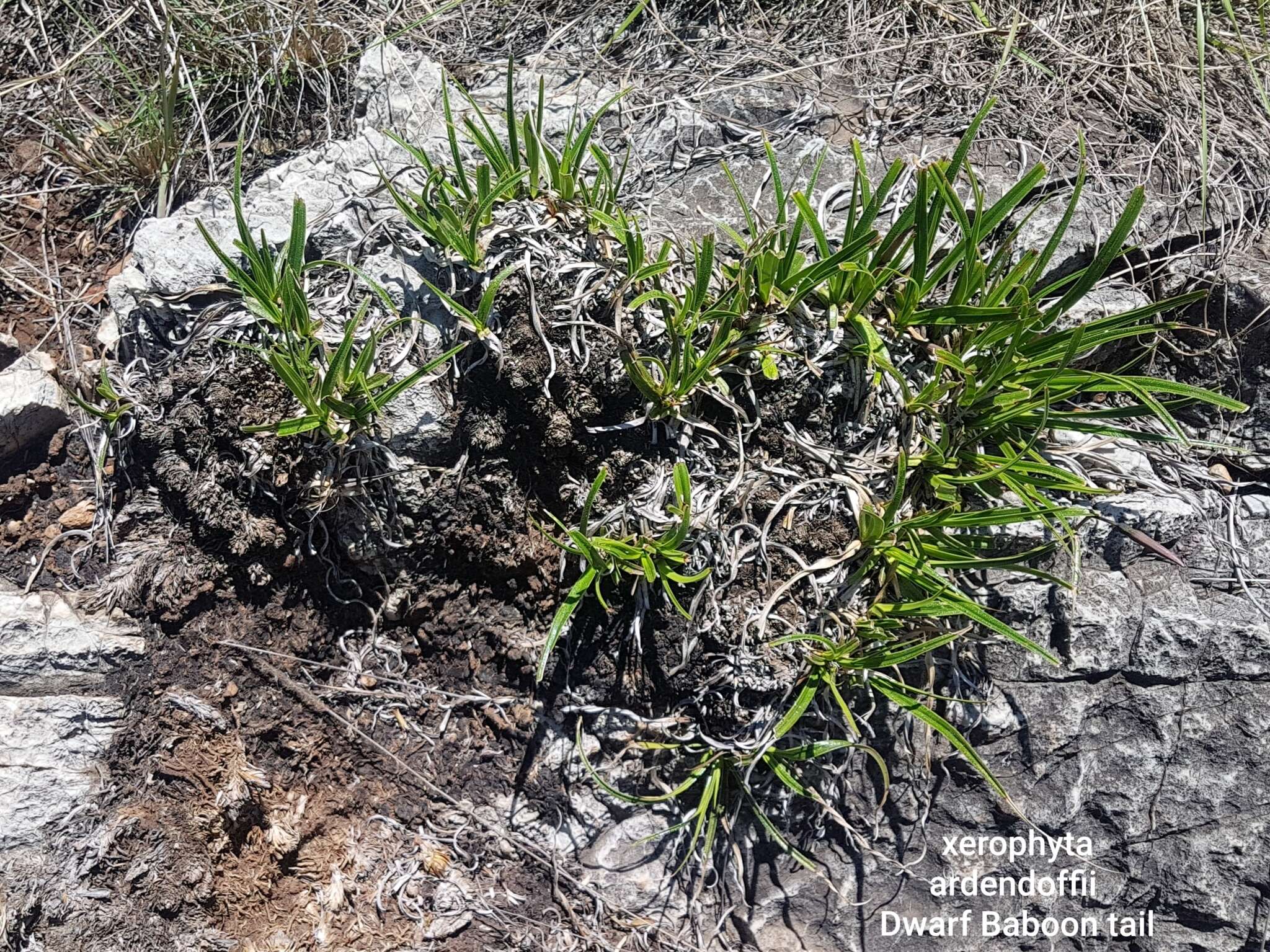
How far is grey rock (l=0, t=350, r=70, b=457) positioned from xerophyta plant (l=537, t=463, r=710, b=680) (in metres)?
1.32

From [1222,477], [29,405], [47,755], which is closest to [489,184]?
[29,405]

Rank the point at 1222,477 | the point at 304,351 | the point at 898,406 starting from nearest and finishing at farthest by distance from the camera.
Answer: the point at 304,351 → the point at 898,406 → the point at 1222,477

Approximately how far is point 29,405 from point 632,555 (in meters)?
1.58

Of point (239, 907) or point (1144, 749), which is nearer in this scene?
point (239, 907)

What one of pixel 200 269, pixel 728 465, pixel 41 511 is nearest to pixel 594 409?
pixel 728 465

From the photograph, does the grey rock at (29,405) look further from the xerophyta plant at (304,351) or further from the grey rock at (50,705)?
the xerophyta plant at (304,351)

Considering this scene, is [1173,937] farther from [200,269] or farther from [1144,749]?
[200,269]

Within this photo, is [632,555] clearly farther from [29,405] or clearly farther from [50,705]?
[29,405]

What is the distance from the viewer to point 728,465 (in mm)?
1969

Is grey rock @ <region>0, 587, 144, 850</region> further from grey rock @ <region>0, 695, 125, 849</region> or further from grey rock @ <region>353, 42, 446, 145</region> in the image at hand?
grey rock @ <region>353, 42, 446, 145</region>

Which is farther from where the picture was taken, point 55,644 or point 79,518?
point 79,518

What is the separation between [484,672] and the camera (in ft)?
6.81

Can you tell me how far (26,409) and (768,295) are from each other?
189 centimetres

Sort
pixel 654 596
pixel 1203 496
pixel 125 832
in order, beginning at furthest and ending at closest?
pixel 1203 496
pixel 654 596
pixel 125 832
